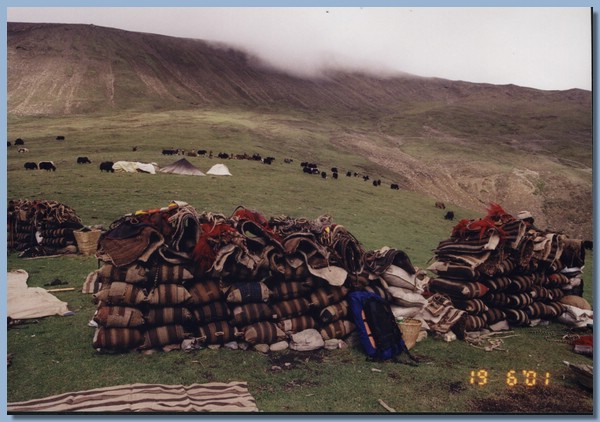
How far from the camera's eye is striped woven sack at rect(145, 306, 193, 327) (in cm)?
718

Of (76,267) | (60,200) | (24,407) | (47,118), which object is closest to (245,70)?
(47,118)

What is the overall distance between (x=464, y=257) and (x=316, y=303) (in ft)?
11.2

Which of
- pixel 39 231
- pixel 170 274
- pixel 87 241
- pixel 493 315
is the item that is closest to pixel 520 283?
pixel 493 315

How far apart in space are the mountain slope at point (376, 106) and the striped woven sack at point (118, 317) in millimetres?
24558

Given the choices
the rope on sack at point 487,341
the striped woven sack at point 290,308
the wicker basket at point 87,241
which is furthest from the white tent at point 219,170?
the rope on sack at point 487,341

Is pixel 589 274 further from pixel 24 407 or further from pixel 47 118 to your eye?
pixel 47 118

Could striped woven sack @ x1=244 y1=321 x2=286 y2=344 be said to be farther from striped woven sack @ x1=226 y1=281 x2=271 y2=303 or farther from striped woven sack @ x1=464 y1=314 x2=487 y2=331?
striped woven sack @ x1=464 y1=314 x2=487 y2=331

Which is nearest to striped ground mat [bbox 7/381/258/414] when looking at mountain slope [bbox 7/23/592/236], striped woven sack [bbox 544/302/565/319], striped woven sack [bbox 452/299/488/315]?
striped woven sack [bbox 452/299/488/315]

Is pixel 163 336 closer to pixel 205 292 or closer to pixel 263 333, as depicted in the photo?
pixel 205 292

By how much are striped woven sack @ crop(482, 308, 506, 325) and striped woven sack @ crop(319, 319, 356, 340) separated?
308 cm

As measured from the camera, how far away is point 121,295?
7.02 metres

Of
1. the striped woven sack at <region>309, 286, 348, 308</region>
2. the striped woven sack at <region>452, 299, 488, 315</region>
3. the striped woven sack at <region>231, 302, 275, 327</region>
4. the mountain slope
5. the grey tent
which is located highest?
the mountain slope

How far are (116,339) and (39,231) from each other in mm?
7962

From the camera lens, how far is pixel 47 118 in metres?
46.9
